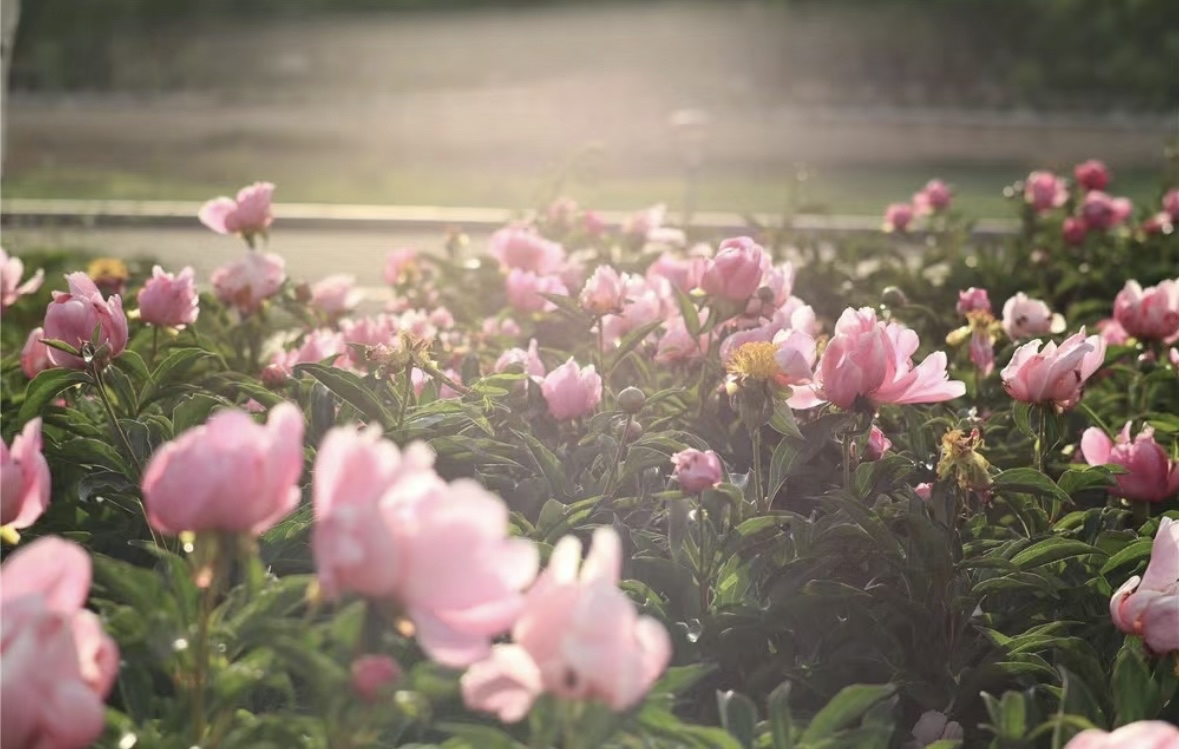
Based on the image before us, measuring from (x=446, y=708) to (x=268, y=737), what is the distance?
446mm

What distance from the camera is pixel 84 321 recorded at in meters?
2.48

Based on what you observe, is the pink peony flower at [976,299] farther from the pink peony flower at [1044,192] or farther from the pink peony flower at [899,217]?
the pink peony flower at [1044,192]

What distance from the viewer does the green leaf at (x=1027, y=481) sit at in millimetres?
2322

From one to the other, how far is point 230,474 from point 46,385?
128 centimetres

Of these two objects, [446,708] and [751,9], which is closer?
[446,708]

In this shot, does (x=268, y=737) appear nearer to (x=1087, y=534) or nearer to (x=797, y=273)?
(x=1087, y=534)

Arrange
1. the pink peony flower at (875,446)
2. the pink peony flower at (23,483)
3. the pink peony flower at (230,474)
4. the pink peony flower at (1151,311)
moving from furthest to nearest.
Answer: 1. the pink peony flower at (1151,311)
2. the pink peony flower at (875,446)
3. the pink peony flower at (23,483)
4. the pink peony flower at (230,474)

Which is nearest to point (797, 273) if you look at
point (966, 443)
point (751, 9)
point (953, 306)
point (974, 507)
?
point (953, 306)

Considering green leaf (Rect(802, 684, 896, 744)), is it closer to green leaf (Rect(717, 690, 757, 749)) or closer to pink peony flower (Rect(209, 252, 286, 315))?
green leaf (Rect(717, 690, 757, 749))

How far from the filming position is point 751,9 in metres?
41.7

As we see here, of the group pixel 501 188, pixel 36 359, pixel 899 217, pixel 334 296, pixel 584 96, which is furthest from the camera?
pixel 584 96

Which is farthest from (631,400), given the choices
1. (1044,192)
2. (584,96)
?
(584,96)

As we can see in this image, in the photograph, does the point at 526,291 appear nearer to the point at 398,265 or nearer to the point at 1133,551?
the point at 398,265

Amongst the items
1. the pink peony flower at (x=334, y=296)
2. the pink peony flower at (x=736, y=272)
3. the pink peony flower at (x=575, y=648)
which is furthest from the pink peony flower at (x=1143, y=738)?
the pink peony flower at (x=334, y=296)
